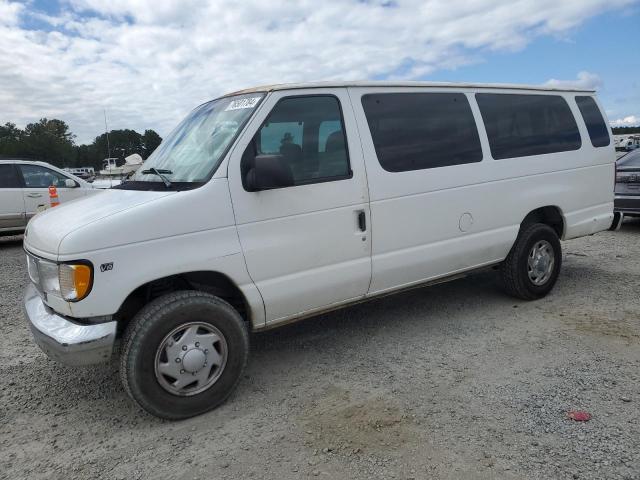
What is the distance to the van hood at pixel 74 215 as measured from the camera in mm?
2939

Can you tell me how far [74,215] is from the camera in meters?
3.18

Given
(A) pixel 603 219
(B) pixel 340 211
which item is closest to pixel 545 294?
(A) pixel 603 219

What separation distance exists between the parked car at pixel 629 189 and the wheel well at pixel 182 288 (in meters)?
7.65

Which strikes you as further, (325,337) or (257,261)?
(325,337)

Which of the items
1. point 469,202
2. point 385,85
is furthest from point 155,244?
point 469,202

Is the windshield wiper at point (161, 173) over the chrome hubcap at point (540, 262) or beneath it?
over

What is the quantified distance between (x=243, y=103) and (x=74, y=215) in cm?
135

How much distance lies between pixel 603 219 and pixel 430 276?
8.31 ft

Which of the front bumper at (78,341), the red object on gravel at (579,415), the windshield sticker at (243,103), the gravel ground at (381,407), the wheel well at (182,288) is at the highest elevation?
the windshield sticker at (243,103)

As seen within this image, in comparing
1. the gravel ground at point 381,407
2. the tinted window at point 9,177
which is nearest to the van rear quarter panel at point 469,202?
the gravel ground at point 381,407

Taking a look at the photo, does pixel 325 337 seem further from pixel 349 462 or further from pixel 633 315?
pixel 633 315

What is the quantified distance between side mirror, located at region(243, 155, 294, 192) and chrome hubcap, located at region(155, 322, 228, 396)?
3.07ft

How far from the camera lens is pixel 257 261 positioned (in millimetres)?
3336

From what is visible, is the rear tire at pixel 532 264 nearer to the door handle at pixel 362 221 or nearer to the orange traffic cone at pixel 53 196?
the door handle at pixel 362 221
